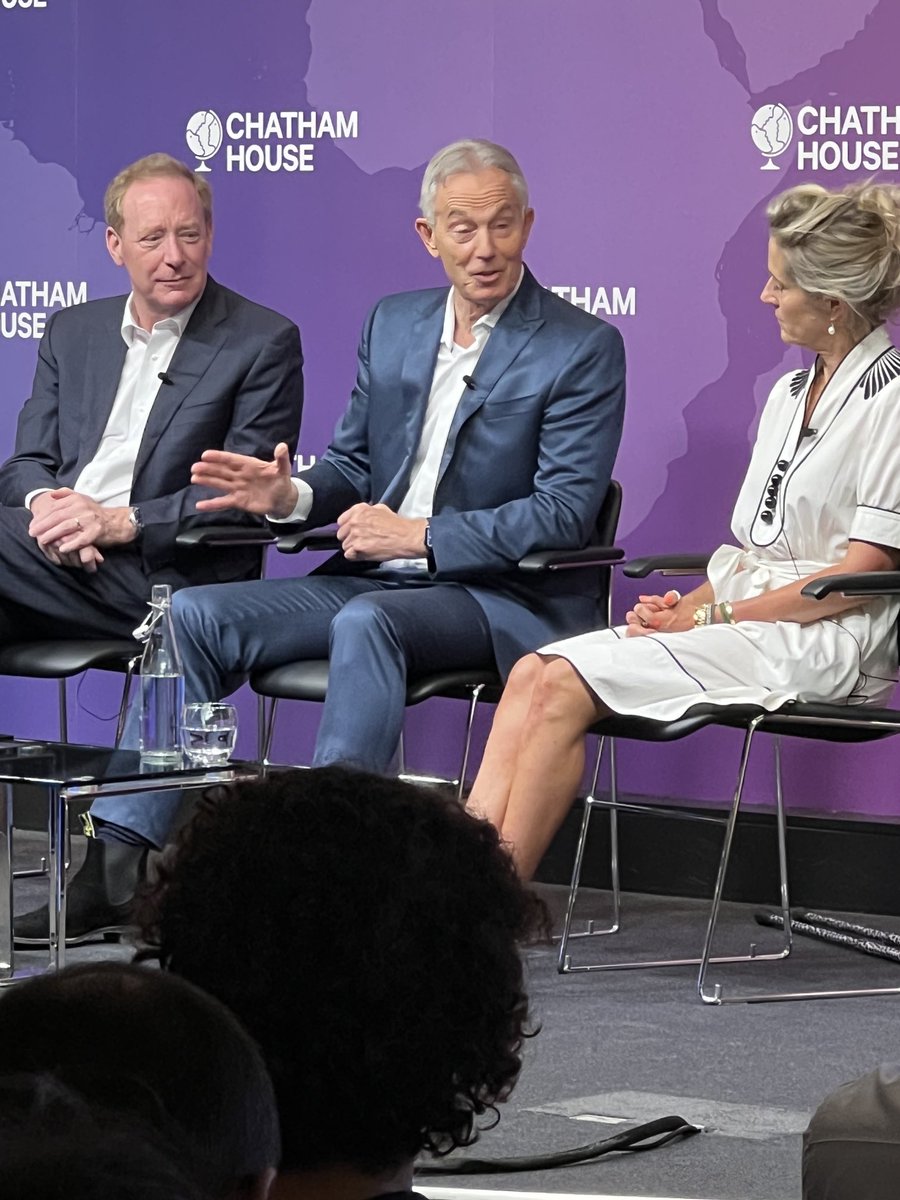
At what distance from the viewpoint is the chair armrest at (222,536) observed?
4398 mm

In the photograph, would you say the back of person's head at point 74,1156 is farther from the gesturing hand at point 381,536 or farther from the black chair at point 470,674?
the gesturing hand at point 381,536

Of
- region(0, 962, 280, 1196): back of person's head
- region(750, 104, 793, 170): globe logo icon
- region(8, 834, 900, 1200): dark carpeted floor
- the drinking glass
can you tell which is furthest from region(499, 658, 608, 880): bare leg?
region(0, 962, 280, 1196): back of person's head

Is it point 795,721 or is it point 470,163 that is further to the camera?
point 470,163

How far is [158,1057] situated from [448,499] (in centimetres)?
360

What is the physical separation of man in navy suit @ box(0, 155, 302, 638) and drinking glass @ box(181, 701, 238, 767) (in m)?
0.84

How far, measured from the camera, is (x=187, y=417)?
467 centimetres

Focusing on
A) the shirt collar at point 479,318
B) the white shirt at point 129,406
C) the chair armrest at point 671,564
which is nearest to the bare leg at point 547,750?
the chair armrest at point 671,564

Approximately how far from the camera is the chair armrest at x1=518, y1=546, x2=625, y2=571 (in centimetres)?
400

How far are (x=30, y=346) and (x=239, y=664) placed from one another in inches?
74.3

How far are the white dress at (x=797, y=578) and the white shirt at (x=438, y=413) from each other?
65cm

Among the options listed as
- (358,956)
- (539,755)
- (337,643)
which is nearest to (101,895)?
(337,643)

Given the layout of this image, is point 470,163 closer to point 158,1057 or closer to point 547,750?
point 547,750

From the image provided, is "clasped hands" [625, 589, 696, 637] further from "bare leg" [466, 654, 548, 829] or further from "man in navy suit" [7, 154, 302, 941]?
"man in navy suit" [7, 154, 302, 941]

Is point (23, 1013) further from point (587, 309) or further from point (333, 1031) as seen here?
point (587, 309)
